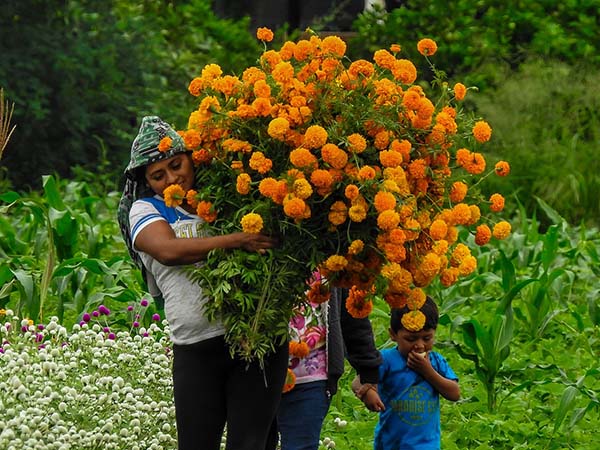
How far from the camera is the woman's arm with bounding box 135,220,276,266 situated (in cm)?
358

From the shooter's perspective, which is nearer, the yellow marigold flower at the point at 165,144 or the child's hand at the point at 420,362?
the yellow marigold flower at the point at 165,144

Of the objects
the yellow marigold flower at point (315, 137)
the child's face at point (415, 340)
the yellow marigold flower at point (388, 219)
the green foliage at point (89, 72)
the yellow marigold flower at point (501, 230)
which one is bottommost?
the green foliage at point (89, 72)

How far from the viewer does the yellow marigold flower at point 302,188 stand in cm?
344

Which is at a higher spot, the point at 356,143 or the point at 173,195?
the point at 356,143

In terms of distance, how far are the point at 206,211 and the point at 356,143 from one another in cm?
47

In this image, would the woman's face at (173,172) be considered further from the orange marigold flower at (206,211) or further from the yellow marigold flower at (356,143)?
the yellow marigold flower at (356,143)

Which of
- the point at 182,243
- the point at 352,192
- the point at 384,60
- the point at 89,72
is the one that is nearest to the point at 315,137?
the point at 352,192

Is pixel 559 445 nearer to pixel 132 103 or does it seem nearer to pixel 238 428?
pixel 238 428

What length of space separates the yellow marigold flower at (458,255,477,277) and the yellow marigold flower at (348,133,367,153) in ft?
1.52

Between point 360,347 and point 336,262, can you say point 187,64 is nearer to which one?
point 360,347

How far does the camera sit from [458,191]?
12.2 feet

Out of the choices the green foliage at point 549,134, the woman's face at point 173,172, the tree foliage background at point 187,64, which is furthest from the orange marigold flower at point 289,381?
the tree foliage background at point 187,64

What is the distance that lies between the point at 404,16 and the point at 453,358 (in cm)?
647

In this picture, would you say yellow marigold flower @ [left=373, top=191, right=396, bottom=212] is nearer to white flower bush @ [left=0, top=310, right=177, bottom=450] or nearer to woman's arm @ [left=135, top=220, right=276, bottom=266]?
woman's arm @ [left=135, top=220, right=276, bottom=266]
